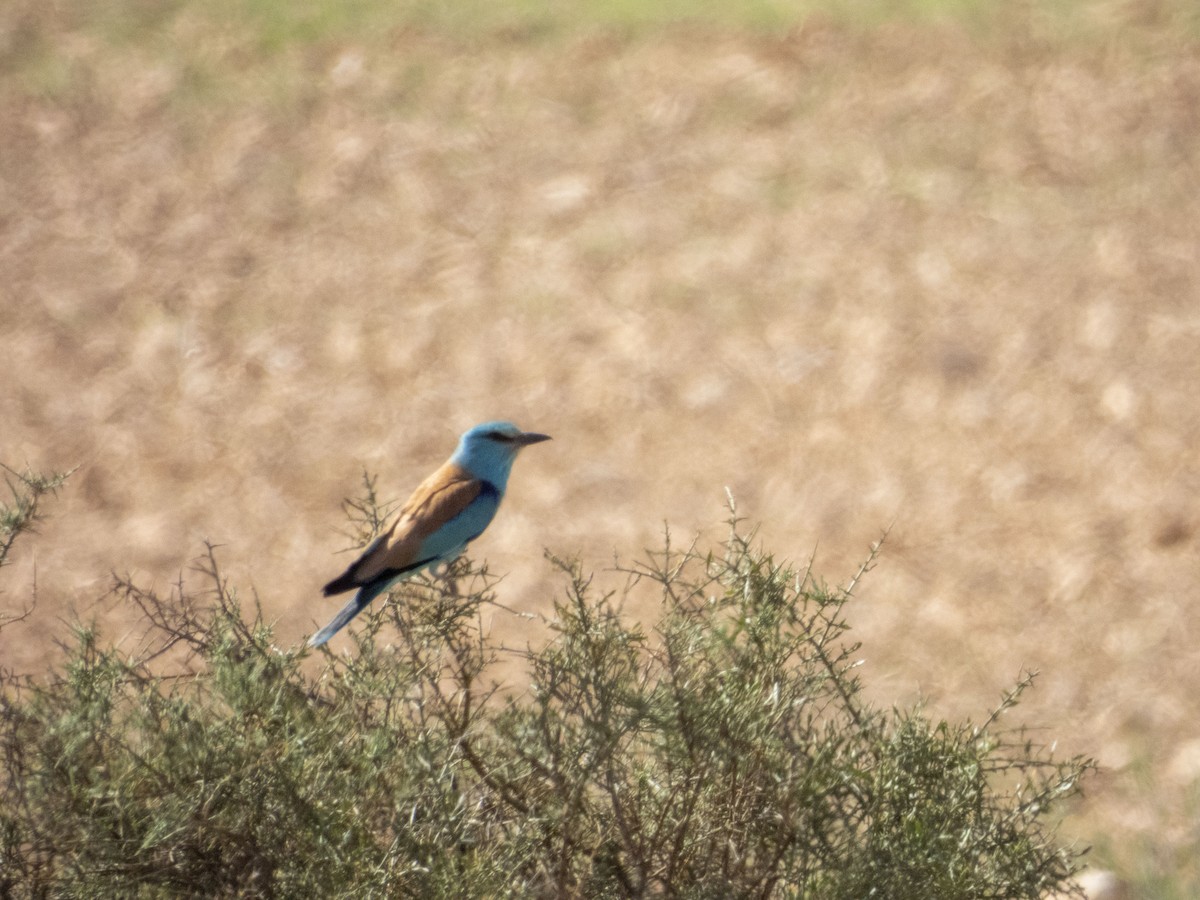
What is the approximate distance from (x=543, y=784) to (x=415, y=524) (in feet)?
4.61

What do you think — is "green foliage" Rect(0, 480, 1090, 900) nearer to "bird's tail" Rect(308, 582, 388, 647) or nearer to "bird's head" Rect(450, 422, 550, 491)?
"bird's tail" Rect(308, 582, 388, 647)

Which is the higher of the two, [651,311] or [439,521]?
[651,311]

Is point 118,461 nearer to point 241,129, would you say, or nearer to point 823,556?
point 241,129

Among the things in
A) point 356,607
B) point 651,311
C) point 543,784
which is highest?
point 651,311

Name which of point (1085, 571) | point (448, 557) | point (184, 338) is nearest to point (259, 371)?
point (184, 338)

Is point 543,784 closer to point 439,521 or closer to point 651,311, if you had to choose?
point 439,521

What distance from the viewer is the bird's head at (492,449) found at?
17.2 ft

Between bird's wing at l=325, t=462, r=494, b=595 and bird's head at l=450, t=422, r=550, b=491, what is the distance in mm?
338

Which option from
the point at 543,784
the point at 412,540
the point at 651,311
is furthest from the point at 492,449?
the point at 651,311

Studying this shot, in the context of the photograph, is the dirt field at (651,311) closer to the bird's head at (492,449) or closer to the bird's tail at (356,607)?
the bird's head at (492,449)

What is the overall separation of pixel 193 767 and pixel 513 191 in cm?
914

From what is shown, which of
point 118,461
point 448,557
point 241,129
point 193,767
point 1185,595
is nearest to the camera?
point 193,767

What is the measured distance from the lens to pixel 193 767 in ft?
10.4

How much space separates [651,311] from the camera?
1131cm
